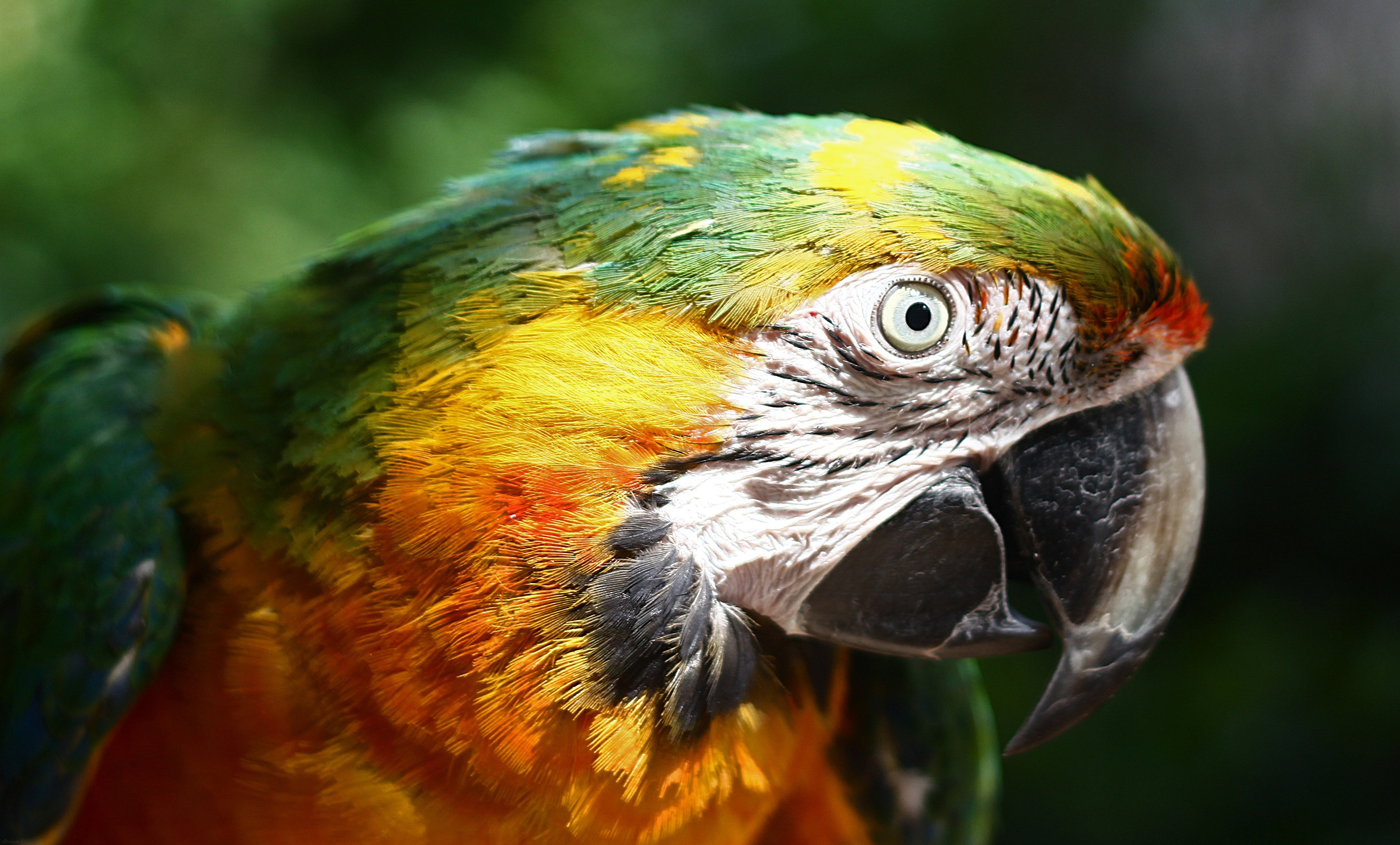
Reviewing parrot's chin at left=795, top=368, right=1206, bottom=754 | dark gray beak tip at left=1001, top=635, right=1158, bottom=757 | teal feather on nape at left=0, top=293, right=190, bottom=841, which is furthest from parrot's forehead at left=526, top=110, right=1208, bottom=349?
teal feather on nape at left=0, top=293, right=190, bottom=841

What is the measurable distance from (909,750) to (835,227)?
0.79 metres

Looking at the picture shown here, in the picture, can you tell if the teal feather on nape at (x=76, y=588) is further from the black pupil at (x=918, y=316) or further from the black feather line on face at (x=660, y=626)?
the black pupil at (x=918, y=316)

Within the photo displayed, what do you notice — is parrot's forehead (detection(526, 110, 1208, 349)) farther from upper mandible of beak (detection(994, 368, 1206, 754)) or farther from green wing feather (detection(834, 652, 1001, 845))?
green wing feather (detection(834, 652, 1001, 845))

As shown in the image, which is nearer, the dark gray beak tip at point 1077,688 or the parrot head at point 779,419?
the parrot head at point 779,419

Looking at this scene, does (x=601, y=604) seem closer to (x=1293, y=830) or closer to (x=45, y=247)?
(x=1293, y=830)

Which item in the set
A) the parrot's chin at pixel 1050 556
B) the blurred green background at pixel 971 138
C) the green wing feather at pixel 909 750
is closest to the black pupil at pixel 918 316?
the parrot's chin at pixel 1050 556

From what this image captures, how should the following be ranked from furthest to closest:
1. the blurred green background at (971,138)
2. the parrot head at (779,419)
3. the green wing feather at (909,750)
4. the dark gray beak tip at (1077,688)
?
the blurred green background at (971,138) → the green wing feather at (909,750) → the dark gray beak tip at (1077,688) → the parrot head at (779,419)

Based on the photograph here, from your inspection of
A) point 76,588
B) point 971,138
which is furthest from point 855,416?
point 971,138

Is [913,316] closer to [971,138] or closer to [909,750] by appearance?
[909,750]

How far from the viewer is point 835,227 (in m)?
0.85

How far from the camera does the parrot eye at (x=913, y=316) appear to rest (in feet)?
2.83

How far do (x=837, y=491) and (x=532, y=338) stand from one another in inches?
12.1

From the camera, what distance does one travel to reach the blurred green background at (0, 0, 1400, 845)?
93.3 inches

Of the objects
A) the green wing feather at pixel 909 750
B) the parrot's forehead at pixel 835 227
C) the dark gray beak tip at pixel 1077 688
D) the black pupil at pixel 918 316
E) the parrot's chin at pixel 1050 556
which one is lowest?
the green wing feather at pixel 909 750
